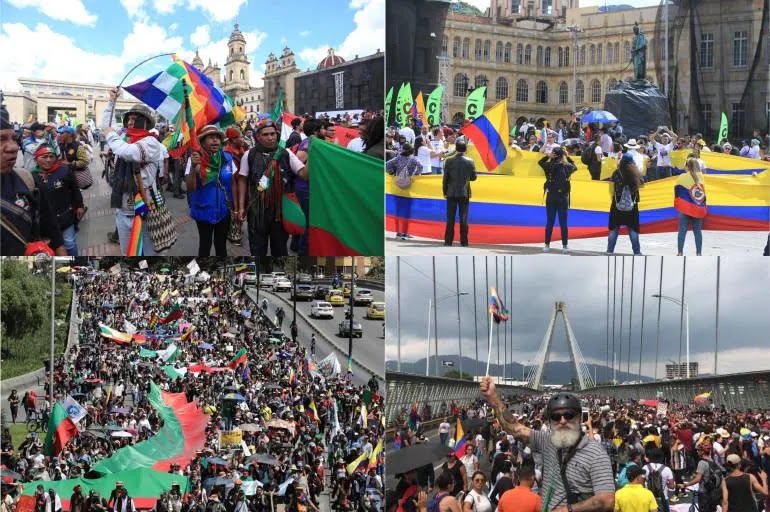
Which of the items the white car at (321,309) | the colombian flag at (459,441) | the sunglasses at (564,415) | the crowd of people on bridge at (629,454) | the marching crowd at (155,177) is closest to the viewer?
the sunglasses at (564,415)

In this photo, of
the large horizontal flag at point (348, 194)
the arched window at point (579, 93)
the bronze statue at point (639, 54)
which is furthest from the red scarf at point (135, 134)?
the bronze statue at point (639, 54)

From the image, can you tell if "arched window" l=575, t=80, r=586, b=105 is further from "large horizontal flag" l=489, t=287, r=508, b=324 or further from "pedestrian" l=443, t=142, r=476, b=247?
"large horizontal flag" l=489, t=287, r=508, b=324

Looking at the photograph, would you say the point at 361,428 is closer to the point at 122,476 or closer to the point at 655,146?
the point at 122,476

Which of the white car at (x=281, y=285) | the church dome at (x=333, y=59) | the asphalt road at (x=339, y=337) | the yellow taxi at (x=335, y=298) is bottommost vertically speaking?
the asphalt road at (x=339, y=337)

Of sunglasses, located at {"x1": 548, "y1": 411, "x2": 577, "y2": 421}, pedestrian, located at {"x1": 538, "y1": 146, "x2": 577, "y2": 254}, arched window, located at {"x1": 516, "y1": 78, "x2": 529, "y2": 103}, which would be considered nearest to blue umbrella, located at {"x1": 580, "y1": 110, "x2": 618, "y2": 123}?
pedestrian, located at {"x1": 538, "y1": 146, "x2": 577, "y2": 254}

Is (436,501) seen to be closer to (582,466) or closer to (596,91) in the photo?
(582,466)

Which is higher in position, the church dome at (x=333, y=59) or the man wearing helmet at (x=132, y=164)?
the church dome at (x=333, y=59)

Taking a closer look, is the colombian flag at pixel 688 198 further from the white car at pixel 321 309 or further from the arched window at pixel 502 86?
the white car at pixel 321 309
